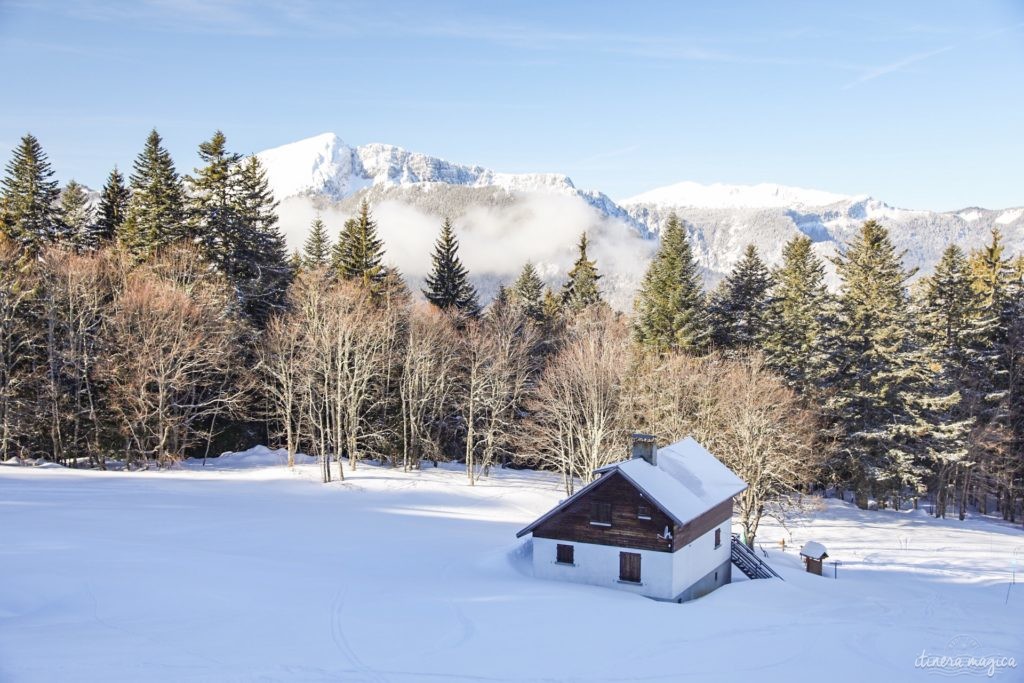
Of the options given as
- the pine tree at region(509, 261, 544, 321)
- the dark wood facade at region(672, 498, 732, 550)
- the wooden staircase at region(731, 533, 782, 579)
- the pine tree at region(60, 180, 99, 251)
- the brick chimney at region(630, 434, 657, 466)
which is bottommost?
the wooden staircase at region(731, 533, 782, 579)

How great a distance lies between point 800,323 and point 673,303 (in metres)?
11.2

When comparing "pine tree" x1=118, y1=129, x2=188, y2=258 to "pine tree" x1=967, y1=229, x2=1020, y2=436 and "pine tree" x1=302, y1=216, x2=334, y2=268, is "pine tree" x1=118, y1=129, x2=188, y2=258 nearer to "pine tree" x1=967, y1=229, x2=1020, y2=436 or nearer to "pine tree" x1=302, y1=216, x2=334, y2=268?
"pine tree" x1=302, y1=216, x2=334, y2=268

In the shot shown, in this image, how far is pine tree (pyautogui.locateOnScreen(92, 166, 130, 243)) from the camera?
54656mm

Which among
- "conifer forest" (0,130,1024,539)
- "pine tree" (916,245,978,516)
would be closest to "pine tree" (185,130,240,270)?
"conifer forest" (0,130,1024,539)

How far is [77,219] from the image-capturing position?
177ft

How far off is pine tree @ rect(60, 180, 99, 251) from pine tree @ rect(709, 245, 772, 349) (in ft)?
150

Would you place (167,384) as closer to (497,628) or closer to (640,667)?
(497,628)

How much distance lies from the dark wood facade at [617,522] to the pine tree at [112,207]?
44338 mm

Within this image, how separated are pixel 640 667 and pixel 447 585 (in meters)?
9.13

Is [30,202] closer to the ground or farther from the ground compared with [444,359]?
farther from the ground

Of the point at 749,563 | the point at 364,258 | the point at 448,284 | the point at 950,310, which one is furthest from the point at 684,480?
the point at 364,258

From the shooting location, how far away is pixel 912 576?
3575 centimetres

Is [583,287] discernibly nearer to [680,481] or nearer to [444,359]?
[444,359]

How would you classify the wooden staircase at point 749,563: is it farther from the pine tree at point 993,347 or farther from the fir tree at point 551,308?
the fir tree at point 551,308
